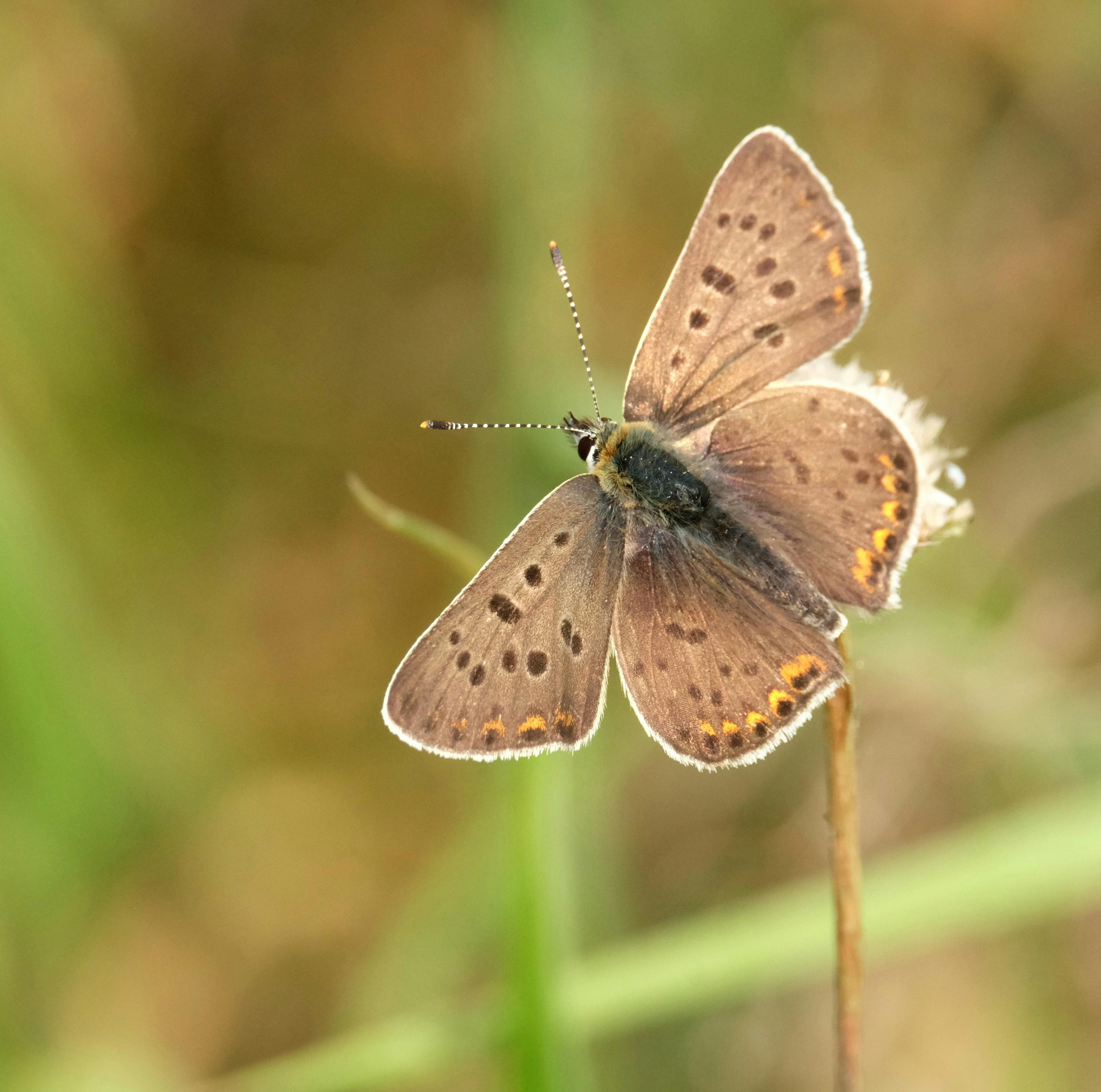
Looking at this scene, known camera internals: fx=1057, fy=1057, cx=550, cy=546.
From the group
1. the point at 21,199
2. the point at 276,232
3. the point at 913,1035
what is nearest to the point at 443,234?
the point at 276,232

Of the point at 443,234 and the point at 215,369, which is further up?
the point at 443,234

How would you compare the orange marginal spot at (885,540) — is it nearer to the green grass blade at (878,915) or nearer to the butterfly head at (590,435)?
the butterfly head at (590,435)

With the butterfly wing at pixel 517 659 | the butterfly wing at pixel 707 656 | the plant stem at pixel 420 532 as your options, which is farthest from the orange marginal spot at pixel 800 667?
the plant stem at pixel 420 532

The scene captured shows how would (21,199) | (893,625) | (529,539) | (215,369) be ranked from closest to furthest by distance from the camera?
(529,539), (893,625), (21,199), (215,369)

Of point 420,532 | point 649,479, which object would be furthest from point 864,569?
point 420,532

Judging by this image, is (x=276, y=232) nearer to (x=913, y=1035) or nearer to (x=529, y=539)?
(x=529, y=539)

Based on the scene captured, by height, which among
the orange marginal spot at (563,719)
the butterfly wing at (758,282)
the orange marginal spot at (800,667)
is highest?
A: the butterfly wing at (758,282)

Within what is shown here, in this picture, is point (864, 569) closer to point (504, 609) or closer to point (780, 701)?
point (780, 701)
